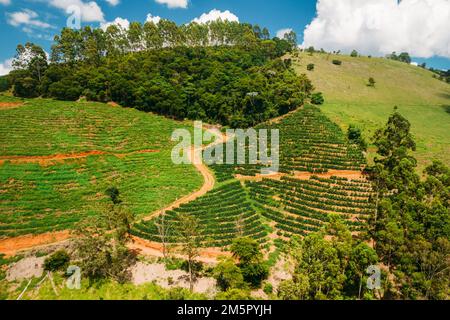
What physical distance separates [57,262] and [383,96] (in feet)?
384

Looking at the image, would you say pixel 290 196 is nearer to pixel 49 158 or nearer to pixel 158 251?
pixel 158 251

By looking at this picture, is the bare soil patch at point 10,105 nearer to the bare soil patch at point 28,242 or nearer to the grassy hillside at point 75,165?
the grassy hillside at point 75,165

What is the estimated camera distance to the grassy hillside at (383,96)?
239 ft

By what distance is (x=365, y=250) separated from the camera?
1055 inches

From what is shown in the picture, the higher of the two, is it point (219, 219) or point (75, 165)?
point (75, 165)

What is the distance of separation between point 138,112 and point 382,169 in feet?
232

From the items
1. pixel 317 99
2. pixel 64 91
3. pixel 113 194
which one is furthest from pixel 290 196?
pixel 64 91

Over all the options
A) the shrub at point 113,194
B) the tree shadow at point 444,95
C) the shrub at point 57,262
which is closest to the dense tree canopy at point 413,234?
the shrub at point 57,262

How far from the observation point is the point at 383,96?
347 feet

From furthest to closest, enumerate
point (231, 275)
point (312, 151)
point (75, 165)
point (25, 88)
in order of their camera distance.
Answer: point (25, 88) → point (312, 151) → point (75, 165) → point (231, 275)

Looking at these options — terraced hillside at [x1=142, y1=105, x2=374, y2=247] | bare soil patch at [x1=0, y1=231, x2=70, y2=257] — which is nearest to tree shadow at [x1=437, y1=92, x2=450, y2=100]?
terraced hillside at [x1=142, y1=105, x2=374, y2=247]

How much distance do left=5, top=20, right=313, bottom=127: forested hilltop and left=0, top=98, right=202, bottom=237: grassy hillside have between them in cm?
1007

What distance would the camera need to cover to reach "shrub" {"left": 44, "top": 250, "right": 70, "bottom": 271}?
3025 centimetres
